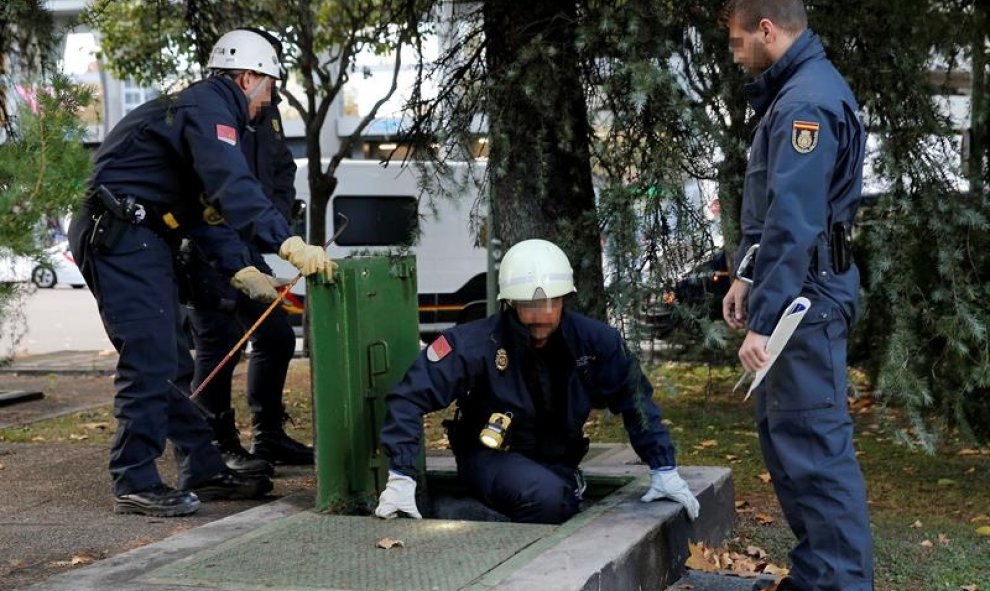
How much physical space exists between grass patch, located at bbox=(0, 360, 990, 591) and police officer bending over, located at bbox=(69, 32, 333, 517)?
167 centimetres

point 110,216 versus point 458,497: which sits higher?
point 110,216

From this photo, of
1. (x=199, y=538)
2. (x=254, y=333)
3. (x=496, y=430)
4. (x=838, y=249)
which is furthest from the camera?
(x=254, y=333)

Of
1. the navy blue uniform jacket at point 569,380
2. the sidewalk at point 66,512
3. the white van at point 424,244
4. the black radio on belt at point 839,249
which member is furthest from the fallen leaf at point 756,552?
the white van at point 424,244

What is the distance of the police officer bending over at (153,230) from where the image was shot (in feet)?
15.0

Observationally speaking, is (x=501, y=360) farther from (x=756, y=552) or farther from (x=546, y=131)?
(x=546, y=131)

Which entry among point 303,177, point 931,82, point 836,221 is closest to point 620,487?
point 836,221

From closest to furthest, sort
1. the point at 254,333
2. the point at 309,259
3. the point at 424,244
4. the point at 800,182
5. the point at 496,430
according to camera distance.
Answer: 1. the point at 800,182
2. the point at 309,259
3. the point at 496,430
4. the point at 254,333
5. the point at 424,244

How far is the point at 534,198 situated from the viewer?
245 inches

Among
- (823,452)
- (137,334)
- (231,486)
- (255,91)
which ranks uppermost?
(255,91)

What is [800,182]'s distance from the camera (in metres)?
3.50

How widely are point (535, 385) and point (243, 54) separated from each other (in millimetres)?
1708

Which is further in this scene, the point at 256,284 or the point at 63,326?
the point at 63,326

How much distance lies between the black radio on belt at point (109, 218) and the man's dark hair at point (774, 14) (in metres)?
2.29

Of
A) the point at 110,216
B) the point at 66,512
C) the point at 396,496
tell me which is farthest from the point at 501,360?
the point at 66,512
